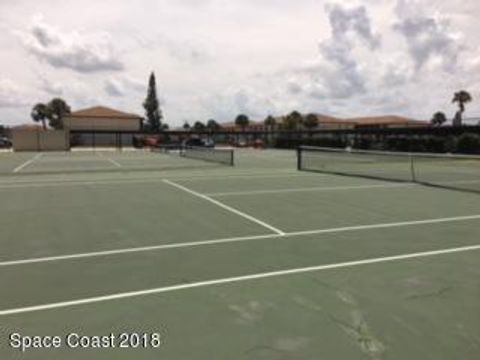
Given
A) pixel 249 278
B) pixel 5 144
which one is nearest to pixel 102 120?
pixel 5 144

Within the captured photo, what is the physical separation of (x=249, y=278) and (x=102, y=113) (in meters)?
94.7

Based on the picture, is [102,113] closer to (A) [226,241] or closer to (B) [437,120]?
(B) [437,120]

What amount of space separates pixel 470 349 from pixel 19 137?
60668 millimetres

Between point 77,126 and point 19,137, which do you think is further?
point 77,126

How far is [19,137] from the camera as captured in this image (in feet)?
196

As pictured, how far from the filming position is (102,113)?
97688 mm

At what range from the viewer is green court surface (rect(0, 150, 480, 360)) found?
4.71 m

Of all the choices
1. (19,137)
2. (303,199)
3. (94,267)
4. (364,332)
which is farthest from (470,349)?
(19,137)

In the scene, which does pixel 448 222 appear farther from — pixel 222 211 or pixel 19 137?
pixel 19 137

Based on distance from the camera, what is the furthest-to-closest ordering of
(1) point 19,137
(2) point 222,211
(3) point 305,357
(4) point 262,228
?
1. (1) point 19,137
2. (2) point 222,211
3. (4) point 262,228
4. (3) point 305,357

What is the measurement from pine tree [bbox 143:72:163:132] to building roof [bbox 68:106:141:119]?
5549 mm

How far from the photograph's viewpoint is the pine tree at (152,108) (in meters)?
104

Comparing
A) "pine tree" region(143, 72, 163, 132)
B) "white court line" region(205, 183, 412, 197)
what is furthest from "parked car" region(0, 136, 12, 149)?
"white court line" region(205, 183, 412, 197)

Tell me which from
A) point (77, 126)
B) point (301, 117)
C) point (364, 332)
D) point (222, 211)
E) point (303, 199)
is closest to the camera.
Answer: point (364, 332)
